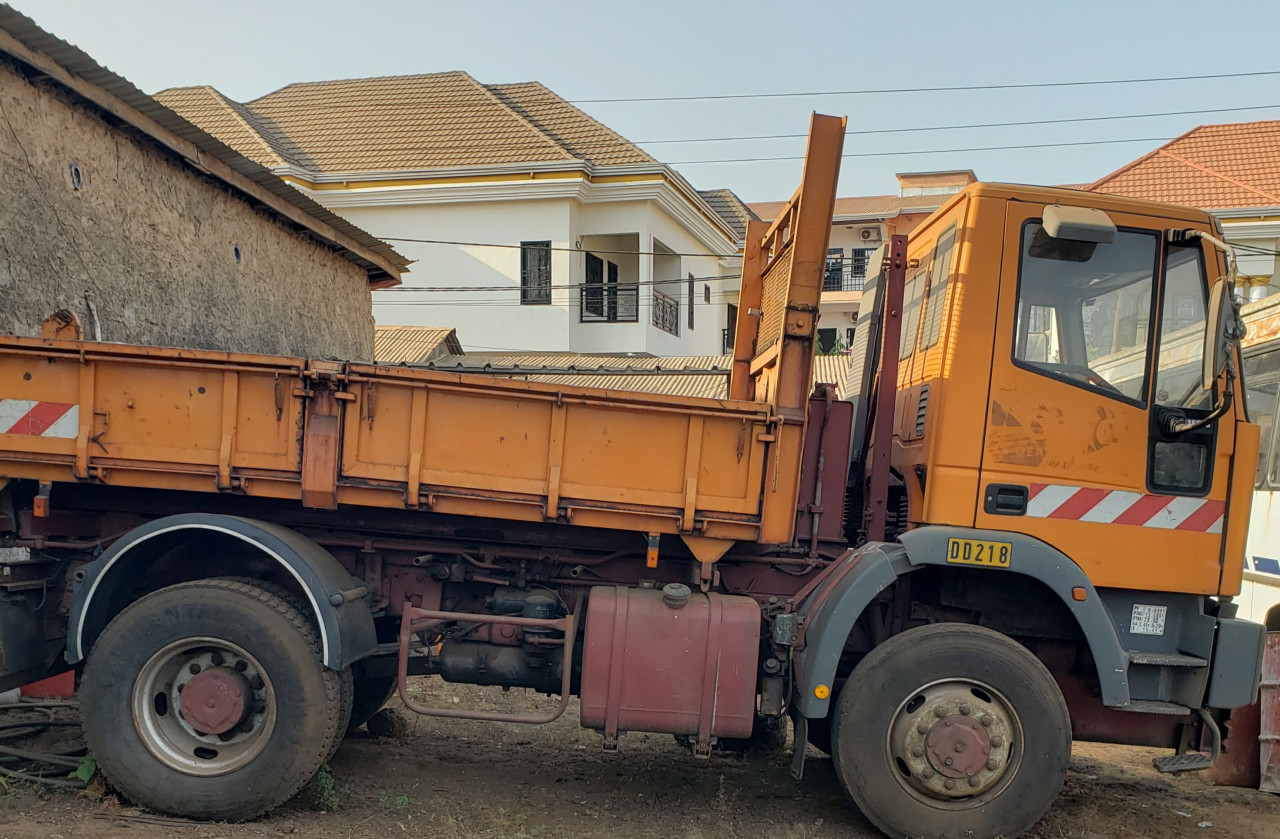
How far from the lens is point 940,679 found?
4.30m

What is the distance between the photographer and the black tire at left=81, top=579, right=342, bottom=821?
431 cm

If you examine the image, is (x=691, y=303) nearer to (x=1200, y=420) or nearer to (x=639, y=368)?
(x=639, y=368)

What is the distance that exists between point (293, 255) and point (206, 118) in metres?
14.6

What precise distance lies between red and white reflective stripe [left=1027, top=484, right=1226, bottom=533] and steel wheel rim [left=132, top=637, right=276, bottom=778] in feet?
11.5

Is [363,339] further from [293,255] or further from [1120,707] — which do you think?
[1120,707]

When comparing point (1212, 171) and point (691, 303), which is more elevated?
point (1212, 171)

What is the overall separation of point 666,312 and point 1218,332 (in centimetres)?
2044

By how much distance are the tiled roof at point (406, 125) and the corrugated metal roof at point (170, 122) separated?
9262 millimetres

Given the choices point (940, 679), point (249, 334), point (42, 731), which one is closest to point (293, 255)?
point (249, 334)

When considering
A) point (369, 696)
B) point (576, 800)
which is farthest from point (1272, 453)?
point (369, 696)

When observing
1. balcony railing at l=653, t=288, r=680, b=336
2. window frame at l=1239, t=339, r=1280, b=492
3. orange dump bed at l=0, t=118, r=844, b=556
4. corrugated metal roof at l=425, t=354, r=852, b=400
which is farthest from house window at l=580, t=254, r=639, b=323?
orange dump bed at l=0, t=118, r=844, b=556

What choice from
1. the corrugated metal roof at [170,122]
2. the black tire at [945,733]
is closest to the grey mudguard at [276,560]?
the black tire at [945,733]

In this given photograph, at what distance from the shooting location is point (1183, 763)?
4.40m

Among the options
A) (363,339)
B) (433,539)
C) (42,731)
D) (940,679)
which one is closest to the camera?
(940,679)
